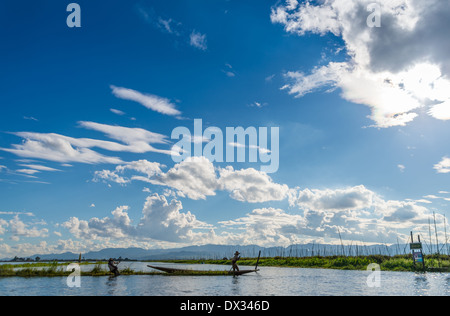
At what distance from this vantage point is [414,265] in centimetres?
5634

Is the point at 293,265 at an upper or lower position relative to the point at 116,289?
lower

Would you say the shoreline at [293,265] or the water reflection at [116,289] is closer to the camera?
the water reflection at [116,289]

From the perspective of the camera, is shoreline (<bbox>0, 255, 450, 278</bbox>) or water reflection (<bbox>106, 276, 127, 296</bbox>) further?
shoreline (<bbox>0, 255, 450, 278</bbox>)

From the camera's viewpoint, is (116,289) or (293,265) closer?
(116,289)
